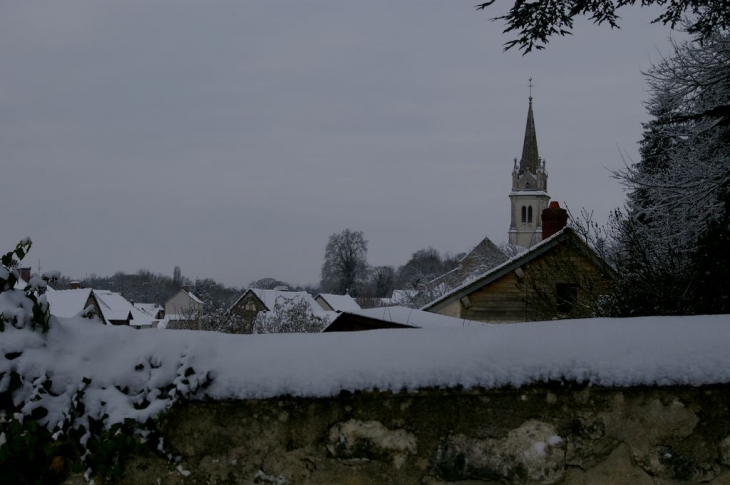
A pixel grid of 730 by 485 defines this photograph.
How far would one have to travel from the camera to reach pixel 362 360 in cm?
221

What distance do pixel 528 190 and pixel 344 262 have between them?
24.0 m

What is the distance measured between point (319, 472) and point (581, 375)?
36.1 inches

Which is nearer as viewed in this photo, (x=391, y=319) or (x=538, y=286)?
(x=391, y=319)

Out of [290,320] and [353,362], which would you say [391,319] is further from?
[290,320]

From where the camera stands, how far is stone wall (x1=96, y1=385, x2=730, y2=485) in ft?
7.02

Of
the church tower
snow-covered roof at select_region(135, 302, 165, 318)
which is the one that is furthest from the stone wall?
the church tower

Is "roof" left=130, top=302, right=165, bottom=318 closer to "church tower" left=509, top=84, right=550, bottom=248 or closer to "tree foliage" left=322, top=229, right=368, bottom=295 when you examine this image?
"tree foliage" left=322, top=229, right=368, bottom=295

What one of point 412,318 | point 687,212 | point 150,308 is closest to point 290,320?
point 687,212

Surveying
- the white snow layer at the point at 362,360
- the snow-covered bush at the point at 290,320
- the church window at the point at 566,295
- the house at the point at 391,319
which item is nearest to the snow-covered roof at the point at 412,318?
the house at the point at 391,319

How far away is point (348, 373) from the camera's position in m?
2.19

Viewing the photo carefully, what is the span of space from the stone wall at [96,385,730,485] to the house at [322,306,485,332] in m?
4.23

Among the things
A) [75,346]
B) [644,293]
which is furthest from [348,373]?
[644,293]

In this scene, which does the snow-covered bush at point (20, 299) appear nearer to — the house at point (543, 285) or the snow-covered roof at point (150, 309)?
the house at point (543, 285)

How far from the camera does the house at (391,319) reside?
6660mm
